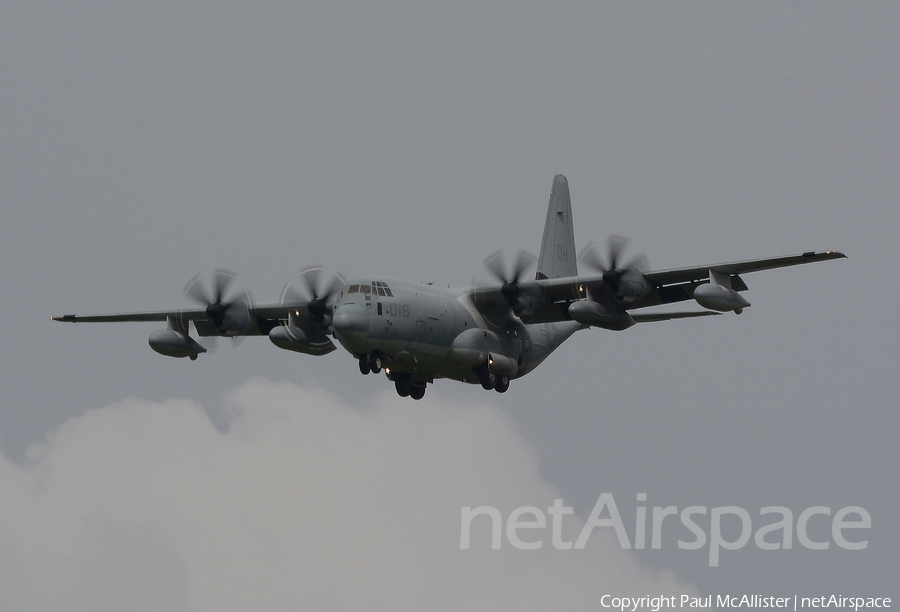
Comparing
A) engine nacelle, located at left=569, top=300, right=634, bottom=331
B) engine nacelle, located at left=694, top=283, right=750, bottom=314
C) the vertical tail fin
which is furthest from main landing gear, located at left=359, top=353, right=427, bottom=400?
engine nacelle, located at left=694, top=283, right=750, bottom=314

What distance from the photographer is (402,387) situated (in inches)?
1845

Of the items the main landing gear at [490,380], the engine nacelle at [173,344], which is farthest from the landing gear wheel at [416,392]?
the engine nacelle at [173,344]

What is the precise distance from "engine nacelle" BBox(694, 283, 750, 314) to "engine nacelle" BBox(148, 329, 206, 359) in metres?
18.9

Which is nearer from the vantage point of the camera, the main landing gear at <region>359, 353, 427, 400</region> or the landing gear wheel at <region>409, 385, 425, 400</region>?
the main landing gear at <region>359, 353, 427, 400</region>

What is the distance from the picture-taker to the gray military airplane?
42219 millimetres

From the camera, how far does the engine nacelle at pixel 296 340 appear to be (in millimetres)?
47344

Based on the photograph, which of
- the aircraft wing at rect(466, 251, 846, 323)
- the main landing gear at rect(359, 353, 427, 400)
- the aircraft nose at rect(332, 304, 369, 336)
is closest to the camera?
the aircraft wing at rect(466, 251, 846, 323)

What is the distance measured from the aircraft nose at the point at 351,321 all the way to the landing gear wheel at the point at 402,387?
17.1 ft

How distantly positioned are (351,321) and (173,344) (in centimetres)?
997

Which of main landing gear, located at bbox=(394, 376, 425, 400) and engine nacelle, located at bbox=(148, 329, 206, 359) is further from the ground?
engine nacelle, located at bbox=(148, 329, 206, 359)

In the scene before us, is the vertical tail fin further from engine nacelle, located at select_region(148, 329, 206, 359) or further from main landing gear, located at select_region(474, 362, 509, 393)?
engine nacelle, located at select_region(148, 329, 206, 359)

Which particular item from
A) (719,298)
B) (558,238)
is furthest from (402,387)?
(719,298)

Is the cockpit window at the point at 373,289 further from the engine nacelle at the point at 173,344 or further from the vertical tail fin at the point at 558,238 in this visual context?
the engine nacelle at the point at 173,344

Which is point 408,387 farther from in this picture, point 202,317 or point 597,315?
point 202,317
